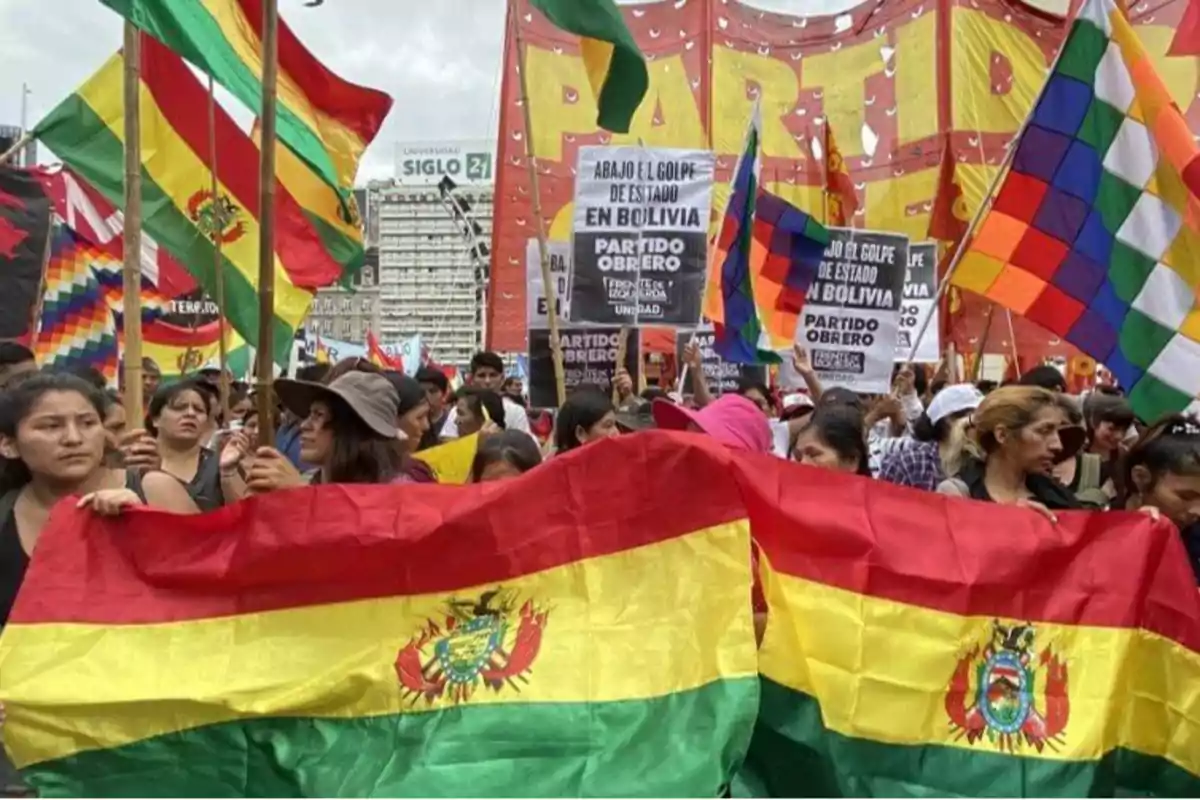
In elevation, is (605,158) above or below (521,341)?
above

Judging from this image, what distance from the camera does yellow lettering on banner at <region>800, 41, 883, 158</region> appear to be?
16219 millimetres

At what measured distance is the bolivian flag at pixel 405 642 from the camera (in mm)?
2770

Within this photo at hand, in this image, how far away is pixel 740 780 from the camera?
2.86 m

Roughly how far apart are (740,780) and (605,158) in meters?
4.55

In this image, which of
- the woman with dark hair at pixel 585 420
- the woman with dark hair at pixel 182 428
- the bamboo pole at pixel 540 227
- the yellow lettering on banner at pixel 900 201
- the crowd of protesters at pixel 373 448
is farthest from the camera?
the yellow lettering on banner at pixel 900 201

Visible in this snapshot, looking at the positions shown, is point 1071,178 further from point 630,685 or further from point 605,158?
point 630,685

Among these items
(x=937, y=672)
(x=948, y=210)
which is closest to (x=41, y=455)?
(x=937, y=672)

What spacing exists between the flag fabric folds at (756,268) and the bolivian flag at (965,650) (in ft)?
13.4

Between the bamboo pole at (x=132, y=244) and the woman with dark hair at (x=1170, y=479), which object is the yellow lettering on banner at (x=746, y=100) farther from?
the woman with dark hair at (x=1170, y=479)

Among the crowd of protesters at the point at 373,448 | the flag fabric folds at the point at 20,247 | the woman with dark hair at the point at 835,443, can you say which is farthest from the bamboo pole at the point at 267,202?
the flag fabric folds at the point at 20,247

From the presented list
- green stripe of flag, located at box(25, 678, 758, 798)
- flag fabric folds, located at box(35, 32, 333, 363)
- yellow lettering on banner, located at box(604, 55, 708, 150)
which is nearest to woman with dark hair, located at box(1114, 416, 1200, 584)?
green stripe of flag, located at box(25, 678, 758, 798)

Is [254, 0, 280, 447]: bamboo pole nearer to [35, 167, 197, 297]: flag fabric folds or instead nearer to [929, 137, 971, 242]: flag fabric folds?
[35, 167, 197, 297]: flag fabric folds

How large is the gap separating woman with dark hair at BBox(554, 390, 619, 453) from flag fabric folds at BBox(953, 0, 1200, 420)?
5.86ft

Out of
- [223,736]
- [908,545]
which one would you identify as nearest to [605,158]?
[908,545]
